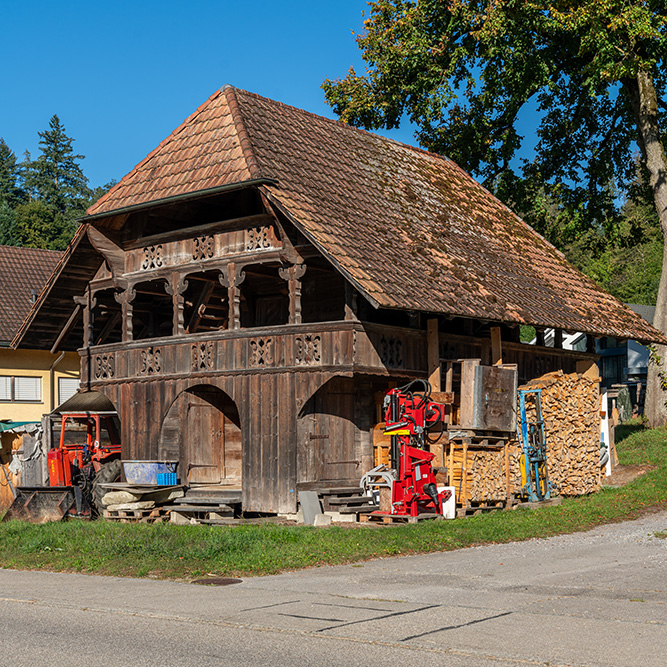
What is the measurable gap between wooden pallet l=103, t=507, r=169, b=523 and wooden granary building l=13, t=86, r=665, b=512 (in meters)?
1.47

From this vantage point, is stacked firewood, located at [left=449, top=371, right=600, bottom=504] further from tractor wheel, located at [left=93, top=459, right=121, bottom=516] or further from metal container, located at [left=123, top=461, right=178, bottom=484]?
tractor wheel, located at [left=93, top=459, right=121, bottom=516]

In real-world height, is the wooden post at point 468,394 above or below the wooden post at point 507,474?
above

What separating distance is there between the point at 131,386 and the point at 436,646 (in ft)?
52.4

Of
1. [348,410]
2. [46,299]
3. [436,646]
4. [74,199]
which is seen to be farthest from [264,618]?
[74,199]

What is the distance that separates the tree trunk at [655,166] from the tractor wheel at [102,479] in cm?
1891

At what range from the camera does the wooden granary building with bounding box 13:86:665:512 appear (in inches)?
807

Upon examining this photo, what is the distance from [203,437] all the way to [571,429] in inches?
336

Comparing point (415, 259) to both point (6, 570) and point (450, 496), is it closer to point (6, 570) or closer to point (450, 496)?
point (450, 496)

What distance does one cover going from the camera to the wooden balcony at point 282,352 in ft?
65.6

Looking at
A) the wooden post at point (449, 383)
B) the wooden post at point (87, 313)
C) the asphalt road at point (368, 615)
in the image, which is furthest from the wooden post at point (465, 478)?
the wooden post at point (87, 313)

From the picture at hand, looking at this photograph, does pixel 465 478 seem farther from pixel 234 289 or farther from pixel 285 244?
pixel 234 289

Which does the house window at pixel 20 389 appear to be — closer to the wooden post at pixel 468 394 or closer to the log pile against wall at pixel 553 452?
the log pile against wall at pixel 553 452

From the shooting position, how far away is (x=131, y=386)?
23.8 m

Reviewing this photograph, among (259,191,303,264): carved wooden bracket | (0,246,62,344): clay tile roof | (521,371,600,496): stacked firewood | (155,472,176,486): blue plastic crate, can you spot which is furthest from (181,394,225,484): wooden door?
(0,246,62,344): clay tile roof
